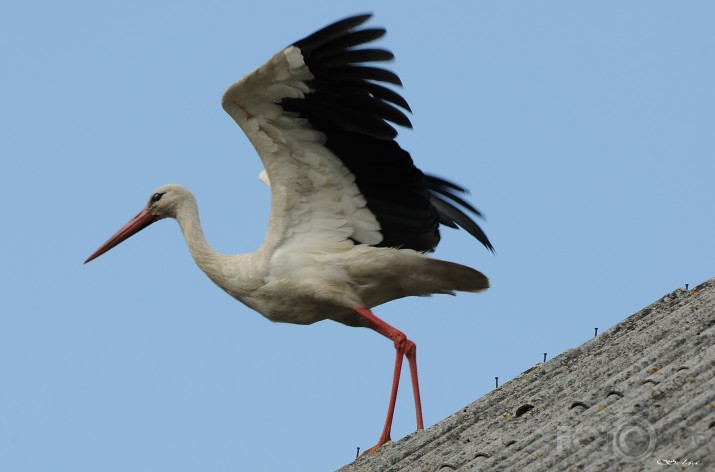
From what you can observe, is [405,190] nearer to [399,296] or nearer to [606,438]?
[399,296]

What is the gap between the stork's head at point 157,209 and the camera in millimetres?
10031

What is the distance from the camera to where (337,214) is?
8.95 meters

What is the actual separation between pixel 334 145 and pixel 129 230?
262cm

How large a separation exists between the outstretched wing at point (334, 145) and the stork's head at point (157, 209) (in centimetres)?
135

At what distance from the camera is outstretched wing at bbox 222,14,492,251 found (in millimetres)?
8203

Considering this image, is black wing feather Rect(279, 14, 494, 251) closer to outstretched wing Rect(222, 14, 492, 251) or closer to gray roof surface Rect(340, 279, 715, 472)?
outstretched wing Rect(222, 14, 492, 251)

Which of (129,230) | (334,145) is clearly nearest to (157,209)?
(129,230)

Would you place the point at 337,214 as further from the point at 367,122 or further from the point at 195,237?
the point at 195,237

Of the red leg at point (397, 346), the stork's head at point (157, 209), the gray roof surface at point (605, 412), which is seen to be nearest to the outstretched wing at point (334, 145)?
the red leg at point (397, 346)

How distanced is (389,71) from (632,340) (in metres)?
2.27
